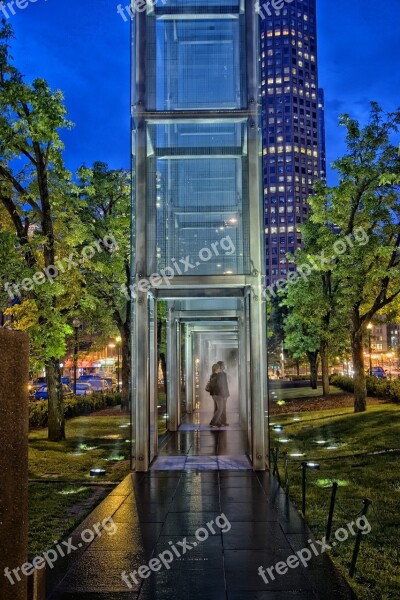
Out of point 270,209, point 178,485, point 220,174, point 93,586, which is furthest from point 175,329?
point 270,209

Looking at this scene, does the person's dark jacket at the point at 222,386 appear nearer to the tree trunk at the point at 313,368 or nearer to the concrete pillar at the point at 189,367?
the concrete pillar at the point at 189,367

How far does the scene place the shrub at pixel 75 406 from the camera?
21.6m

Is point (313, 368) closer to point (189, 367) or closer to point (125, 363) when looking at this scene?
point (125, 363)

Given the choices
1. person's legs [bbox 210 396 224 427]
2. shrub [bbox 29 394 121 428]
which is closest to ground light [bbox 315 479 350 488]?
person's legs [bbox 210 396 224 427]

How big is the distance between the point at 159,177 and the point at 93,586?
28.3ft

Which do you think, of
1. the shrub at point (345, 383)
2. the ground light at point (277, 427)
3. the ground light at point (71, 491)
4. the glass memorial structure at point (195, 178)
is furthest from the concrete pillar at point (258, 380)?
the shrub at point (345, 383)

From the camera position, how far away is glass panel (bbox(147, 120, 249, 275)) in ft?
38.7

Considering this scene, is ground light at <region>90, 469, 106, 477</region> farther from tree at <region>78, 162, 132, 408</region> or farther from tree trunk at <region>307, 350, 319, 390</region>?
tree trunk at <region>307, 350, 319, 390</region>

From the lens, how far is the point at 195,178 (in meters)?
12.6

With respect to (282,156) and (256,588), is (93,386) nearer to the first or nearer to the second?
(256,588)

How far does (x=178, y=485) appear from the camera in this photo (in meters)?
9.80

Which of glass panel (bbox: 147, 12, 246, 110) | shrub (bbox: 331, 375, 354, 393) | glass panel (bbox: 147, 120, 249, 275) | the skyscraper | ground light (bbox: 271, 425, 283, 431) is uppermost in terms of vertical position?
the skyscraper

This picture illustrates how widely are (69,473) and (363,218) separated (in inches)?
588

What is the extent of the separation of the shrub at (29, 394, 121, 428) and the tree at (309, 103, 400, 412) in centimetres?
1190
